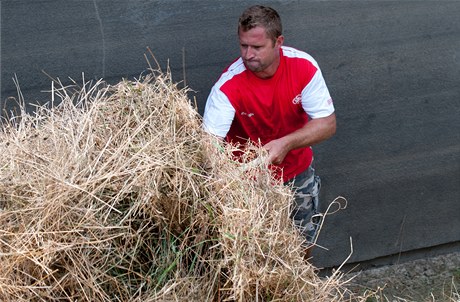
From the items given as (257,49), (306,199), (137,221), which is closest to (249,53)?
(257,49)

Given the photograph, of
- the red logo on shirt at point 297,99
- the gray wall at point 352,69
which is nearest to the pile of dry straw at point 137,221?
the red logo on shirt at point 297,99

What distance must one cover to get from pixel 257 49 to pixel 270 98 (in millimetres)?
255

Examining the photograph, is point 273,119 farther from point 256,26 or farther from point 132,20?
point 132,20

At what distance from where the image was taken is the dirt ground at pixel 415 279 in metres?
5.42

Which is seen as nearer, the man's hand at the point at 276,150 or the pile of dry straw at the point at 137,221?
the pile of dry straw at the point at 137,221

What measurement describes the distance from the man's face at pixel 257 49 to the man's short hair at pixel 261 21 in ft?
0.06

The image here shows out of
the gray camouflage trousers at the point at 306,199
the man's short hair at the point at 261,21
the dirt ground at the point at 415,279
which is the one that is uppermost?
the man's short hair at the point at 261,21

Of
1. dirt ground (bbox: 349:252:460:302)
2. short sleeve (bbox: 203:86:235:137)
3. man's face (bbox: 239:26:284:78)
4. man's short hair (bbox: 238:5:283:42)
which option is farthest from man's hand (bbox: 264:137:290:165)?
dirt ground (bbox: 349:252:460:302)

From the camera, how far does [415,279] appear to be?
5.64 meters

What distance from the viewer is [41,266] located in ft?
9.29

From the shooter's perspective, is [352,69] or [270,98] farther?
[352,69]

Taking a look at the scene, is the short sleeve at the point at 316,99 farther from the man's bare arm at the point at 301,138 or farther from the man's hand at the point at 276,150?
the man's hand at the point at 276,150

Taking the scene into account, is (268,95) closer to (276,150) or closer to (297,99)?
(297,99)

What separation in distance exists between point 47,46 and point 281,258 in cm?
191
